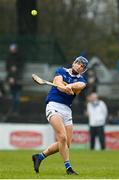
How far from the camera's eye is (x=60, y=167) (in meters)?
17.6

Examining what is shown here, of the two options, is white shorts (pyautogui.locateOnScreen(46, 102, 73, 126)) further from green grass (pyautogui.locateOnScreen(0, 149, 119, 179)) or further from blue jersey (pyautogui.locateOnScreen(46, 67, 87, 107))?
green grass (pyautogui.locateOnScreen(0, 149, 119, 179))

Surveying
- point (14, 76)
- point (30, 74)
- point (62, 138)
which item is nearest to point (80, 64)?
point (62, 138)

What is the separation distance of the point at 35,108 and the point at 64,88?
15.2m

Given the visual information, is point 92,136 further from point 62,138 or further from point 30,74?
point 62,138

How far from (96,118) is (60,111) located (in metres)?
12.2

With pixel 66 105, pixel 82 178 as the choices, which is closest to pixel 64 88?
pixel 66 105

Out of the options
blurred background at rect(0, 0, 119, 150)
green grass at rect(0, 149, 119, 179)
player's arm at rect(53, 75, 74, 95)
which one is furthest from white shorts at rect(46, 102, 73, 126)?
blurred background at rect(0, 0, 119, 150)

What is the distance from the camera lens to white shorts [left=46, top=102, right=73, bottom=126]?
50.4ft

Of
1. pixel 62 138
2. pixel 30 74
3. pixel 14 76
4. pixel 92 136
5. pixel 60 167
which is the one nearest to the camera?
pixel 62 138

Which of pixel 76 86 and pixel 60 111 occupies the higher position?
pixel 76 86

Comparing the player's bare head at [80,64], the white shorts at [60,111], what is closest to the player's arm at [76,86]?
the player's bare head at [80,64]

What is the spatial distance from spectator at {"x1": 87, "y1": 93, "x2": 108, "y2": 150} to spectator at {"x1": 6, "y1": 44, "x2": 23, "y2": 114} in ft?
10.9

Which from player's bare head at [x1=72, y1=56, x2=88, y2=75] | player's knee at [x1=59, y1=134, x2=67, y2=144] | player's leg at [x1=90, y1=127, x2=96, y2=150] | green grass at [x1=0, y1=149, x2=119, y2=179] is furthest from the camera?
player's leg at [x1=90, y1=127, x2=96, y2=150]

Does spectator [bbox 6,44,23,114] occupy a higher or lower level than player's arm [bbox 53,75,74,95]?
higher
